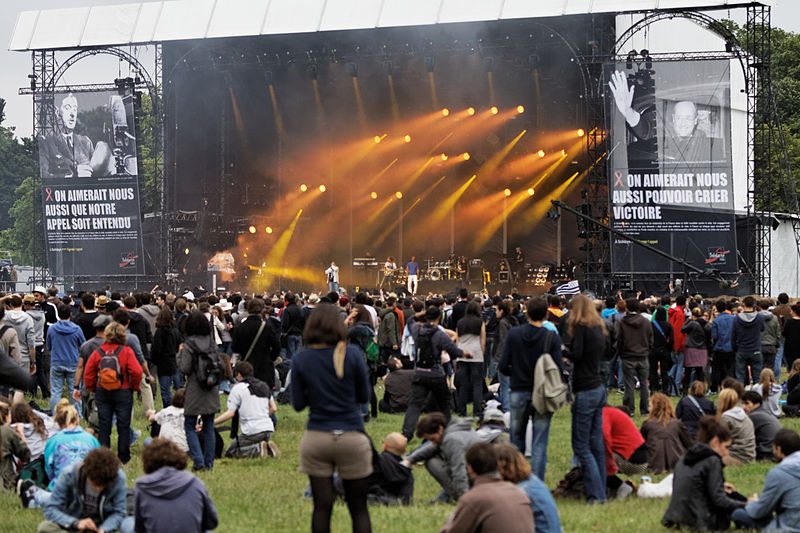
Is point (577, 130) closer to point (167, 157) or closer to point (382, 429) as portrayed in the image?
point (167, 157)

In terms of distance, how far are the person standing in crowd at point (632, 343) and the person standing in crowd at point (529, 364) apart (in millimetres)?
4220

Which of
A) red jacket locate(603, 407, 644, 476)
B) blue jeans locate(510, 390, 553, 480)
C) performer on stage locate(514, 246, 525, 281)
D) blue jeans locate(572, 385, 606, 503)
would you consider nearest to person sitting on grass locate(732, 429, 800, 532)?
blue jeans locate(572, 385, 606, 503)

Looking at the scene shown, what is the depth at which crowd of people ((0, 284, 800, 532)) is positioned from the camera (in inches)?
223

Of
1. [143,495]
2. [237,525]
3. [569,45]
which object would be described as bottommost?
[237,525]

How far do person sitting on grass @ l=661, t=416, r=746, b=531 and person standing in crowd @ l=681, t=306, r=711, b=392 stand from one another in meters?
6.94

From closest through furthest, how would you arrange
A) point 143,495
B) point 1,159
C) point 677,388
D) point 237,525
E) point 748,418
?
1. point 143,495
2. point 237,525
3. point 748,418
4. point 677,388
5. point 1,159

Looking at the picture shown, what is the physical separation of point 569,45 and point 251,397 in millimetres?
18651

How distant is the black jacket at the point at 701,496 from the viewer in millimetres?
7039

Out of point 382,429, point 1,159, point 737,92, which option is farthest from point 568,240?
point 1,159

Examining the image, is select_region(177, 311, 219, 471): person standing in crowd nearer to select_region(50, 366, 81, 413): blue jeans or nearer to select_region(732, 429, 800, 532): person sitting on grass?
select_region(50, 366, 81, 413): blue jeans

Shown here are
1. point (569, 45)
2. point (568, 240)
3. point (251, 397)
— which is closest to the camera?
point (251, 397)

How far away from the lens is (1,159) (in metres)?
84.6

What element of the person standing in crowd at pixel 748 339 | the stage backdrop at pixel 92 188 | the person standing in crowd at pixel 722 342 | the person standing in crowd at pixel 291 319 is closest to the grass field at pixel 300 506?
the person standing in crowd at pixel 291 319

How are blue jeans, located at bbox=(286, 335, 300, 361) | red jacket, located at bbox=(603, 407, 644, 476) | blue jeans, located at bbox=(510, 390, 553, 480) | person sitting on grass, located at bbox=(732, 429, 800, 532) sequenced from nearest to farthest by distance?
person sitting on grass, located at bbox=(732, 429, 800, 532)
blue jeans, located at bbox=(510, 390, 553, 480)
red jacket, located at bbox=(603, 407, 644, 476)
blue jeans, located at bbox=(286, 335, 300, 361)
